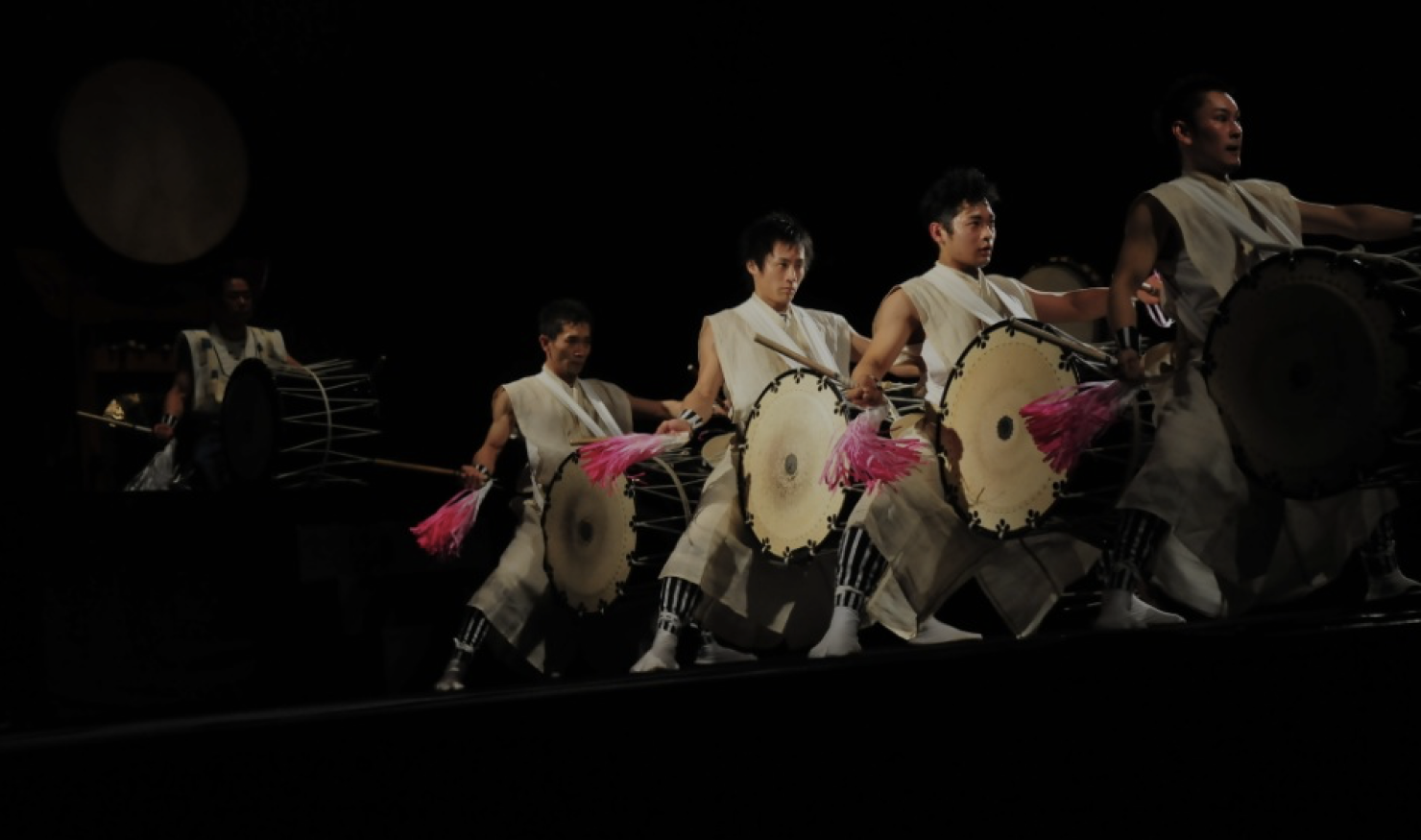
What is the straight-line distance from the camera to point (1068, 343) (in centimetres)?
410

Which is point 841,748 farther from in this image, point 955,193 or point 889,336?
point 955,193

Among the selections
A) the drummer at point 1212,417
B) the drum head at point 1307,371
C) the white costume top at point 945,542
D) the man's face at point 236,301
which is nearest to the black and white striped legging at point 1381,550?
the drummer at point 1212,417

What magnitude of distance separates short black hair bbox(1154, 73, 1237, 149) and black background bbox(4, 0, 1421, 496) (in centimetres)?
81

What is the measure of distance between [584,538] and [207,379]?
219 cm

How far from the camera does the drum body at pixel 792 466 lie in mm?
4750

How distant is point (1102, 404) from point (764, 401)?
46.8 inches

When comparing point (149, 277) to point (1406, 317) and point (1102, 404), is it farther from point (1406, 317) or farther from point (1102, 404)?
point (1406, 317)

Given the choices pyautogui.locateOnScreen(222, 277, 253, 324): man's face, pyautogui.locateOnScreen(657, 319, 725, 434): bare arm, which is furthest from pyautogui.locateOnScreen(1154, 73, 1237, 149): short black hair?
pyautogui.locateOnScreen(222, 277, 253, 324): man's face

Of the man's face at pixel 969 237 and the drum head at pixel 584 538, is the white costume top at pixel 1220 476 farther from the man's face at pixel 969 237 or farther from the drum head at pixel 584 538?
the drum head at pixel 584 538

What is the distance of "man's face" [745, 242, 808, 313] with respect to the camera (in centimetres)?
527

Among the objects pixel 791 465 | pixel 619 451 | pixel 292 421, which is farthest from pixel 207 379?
pixel 791 465

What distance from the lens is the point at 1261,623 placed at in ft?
12.1

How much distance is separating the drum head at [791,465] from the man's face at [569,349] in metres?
1.16

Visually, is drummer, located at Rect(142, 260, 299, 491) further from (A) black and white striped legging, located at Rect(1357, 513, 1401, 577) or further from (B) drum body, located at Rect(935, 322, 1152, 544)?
(A) black and white striped legging, located at Rect(1357, 513, 1401, 577)
